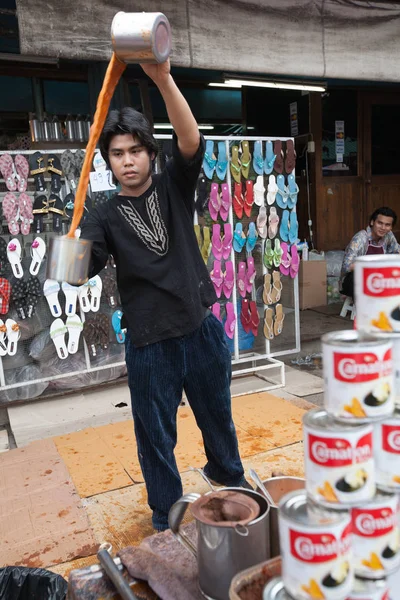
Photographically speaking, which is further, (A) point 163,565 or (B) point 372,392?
(A) point 163,565

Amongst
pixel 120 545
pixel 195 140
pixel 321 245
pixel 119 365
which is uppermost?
pixel 195 140

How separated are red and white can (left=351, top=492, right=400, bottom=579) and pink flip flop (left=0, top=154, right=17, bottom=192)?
3171 mm

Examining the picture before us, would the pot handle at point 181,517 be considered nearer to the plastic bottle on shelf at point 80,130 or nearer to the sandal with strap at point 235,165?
the sandal with strap at point 235,165

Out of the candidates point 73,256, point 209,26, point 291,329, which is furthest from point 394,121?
point 73,256

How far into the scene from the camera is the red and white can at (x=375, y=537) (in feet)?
3.40

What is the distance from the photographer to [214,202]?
4.07m

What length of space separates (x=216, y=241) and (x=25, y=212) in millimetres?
1411

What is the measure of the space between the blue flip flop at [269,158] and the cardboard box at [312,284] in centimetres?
278

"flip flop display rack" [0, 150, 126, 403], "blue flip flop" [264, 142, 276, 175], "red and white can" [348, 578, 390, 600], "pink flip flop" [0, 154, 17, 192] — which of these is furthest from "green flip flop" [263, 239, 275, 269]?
"red and white can" [348, 578, 390, 600]

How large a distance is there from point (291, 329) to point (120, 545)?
2.86 meters

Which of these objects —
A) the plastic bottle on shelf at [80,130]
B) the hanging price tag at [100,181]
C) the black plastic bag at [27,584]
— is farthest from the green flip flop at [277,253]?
the black plastic bag at [27,584]

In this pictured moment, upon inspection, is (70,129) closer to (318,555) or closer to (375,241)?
(375,241)

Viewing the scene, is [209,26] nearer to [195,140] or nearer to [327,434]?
[195,140]

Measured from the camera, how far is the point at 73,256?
5.13 ft
